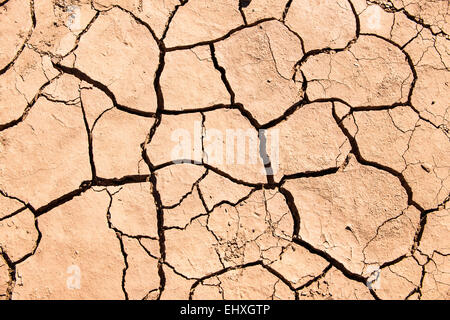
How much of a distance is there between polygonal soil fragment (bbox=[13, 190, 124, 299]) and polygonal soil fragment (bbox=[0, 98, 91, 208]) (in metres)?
0.15

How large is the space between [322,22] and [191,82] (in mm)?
995

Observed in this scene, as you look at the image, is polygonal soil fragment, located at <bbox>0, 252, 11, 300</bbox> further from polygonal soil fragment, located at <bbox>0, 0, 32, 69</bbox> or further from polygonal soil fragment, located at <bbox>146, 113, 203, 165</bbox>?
polygonal soil fragment, located at <bbox>0, 0, 32, 69</bbox>

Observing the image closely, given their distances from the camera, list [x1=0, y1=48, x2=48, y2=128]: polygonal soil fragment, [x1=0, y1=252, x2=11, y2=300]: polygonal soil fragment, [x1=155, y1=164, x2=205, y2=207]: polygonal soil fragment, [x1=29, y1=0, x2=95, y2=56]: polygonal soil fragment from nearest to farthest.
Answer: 1. [x1=0, y1=252, x2=11, y2=300]: polygonal soil fragment
2. [x1=155, y1=164, x2=205, y2=207]: polygonal soil fragment
3. [x1=0, y1=48, x2=48, y2=128]: polygonal soil fragment
4. [x1=29, y1=0, x2=95, y2=56]: polygonal soil fragment

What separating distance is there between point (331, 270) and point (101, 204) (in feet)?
4.56

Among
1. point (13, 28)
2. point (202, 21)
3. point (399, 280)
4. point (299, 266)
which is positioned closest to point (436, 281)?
point (399, 280)

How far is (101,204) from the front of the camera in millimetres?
2146

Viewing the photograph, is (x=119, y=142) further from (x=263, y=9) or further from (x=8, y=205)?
(x=263, y=9)

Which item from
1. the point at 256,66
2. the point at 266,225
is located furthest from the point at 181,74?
the point at 266,225

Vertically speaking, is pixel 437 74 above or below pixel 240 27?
below

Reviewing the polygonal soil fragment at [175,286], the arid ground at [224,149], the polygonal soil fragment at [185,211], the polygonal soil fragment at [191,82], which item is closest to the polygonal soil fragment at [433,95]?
the arid ground at [224,149]

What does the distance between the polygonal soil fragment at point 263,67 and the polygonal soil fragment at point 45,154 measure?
1.02 meters

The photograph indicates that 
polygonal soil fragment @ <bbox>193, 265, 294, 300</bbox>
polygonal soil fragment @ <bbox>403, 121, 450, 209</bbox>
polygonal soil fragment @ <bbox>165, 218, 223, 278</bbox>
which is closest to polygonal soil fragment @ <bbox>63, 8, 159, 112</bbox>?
polygonal soil fragment @ <bbox>165, 218, 223, 278</bbox>

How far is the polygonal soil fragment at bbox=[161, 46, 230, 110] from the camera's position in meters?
2.31
